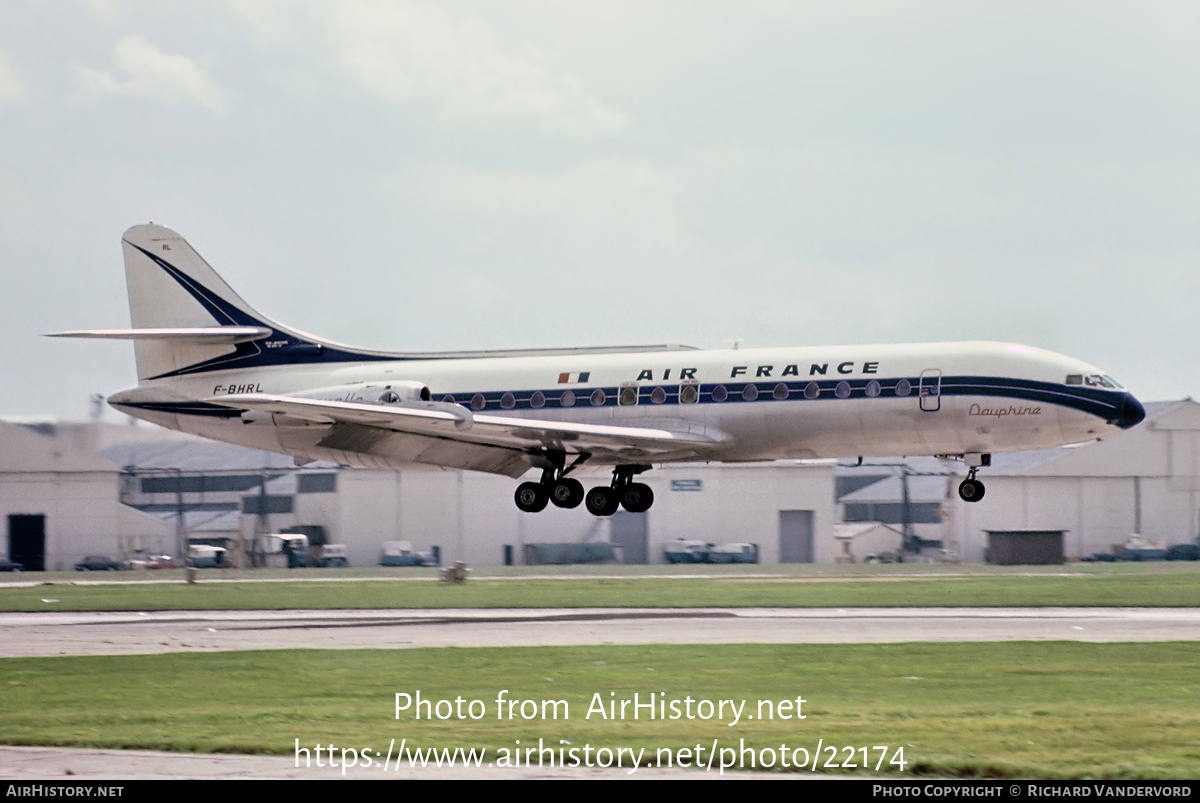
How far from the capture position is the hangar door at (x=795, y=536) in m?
78.6

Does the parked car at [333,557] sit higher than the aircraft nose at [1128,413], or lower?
lower

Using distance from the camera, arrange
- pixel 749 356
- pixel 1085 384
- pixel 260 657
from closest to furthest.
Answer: pixel 260 657 < pixel 1085 384 < pixel 749 356

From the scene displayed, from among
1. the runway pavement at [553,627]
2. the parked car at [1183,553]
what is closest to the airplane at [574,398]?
the runway pavement at [553,627]

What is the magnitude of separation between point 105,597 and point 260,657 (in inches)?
947

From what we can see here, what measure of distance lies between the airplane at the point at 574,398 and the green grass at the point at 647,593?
6.10m

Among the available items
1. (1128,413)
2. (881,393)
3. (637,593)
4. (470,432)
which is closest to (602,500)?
(470,432)

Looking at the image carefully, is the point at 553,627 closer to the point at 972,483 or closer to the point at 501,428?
the point at 501,428

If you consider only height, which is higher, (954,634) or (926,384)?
(926,384)

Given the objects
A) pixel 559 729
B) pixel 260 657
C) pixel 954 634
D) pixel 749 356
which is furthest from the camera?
pixel 749 356

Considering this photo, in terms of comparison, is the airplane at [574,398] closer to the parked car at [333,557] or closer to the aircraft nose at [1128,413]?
the aircraft nose at [1128,413]

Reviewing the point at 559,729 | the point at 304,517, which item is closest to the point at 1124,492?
the point at 304,517

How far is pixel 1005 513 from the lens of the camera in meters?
85.2

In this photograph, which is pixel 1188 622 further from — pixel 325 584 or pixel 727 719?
pixel 325 584

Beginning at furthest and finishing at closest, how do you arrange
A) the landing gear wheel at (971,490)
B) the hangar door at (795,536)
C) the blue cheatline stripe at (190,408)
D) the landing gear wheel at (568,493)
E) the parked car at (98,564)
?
the hangar door at (795,536)
the parked car at (98,564)
the blue cheatline stripe at (190,408)
the landing gear wheel at (568,493)
the landing gear wheel at (971,490)
